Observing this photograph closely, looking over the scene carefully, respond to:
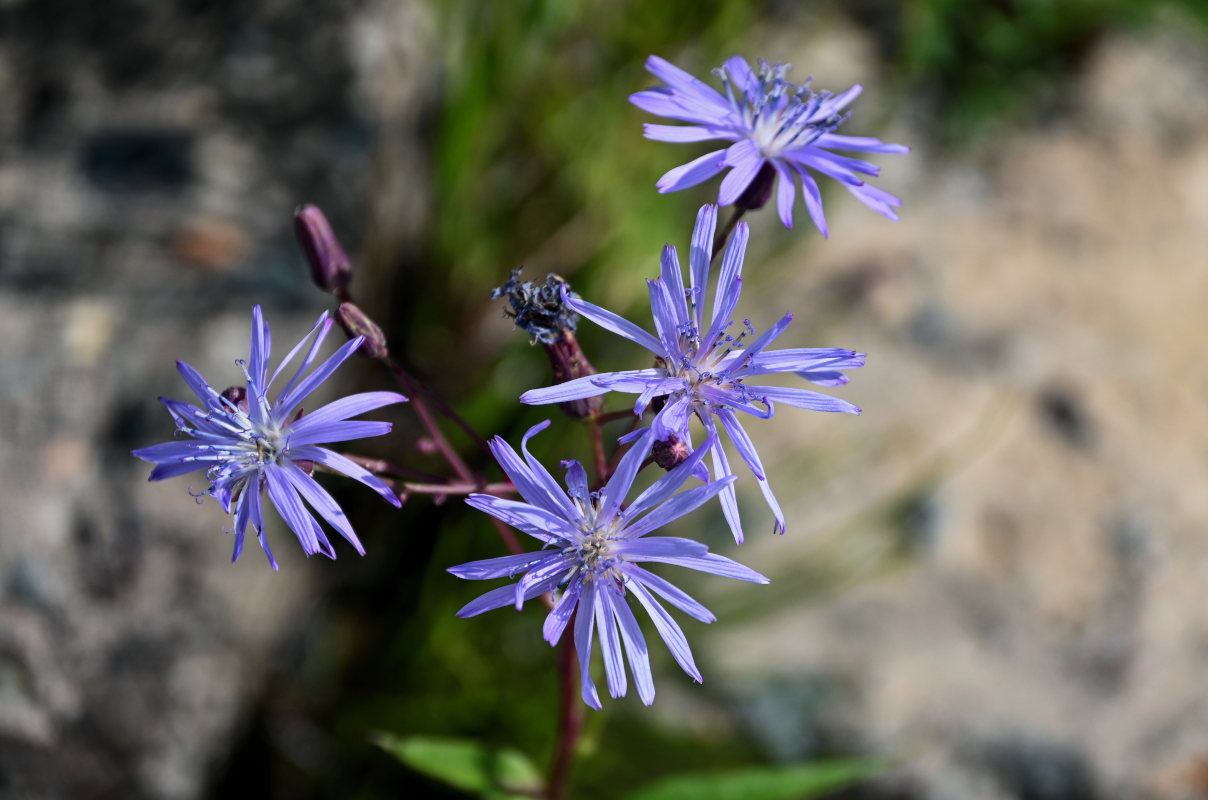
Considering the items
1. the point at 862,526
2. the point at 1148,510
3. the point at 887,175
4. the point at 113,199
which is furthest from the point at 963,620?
the point at 113,199

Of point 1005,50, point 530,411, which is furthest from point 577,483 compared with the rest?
point 1005,50

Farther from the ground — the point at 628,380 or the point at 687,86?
the point at 687,86

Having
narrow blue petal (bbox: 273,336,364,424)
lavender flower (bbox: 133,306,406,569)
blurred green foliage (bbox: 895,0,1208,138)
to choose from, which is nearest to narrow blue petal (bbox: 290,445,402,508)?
lavender flower (bbox: 133,306,406,569)

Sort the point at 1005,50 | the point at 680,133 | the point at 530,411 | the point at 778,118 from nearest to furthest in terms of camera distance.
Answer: the point at 680,133
the point at 778,118
the point at 530,411
the point at 1005,50

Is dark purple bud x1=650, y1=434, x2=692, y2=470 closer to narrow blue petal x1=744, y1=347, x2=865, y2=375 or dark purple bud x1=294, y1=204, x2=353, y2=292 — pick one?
narrow blue petal x1=744, y1=347, x2=865, y2=375

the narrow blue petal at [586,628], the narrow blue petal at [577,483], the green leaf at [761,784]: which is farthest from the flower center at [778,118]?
the green leaf at [761,784]

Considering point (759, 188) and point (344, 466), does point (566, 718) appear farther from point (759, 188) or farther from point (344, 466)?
point (759, 188)
